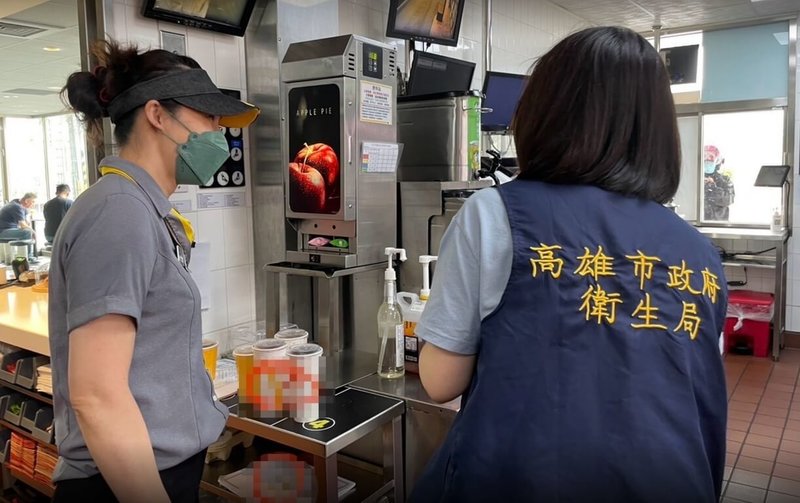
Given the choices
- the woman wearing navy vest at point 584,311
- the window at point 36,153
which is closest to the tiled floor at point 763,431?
the woman wearing navy vest at point 584,311

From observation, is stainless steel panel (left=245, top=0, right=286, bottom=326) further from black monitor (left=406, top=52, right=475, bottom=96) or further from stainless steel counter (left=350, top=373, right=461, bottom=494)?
black monitor (left=406, top=52, right=475, bottom=96)

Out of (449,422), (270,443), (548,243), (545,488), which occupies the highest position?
(548,243)

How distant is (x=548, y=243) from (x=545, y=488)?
13.4 inches

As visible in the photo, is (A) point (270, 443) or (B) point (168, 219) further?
(A) point (270, 443)

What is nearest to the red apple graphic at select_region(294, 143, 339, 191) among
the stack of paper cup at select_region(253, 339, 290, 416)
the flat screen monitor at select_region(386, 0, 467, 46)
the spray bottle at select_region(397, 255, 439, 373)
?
the spray bottle at select_region(397, 255, 439, 373)

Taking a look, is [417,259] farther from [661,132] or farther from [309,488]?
[661,132]

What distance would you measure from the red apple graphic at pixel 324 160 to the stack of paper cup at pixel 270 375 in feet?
2.09

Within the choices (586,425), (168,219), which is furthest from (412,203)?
(586,425)

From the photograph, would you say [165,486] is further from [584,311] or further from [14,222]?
[14,222]

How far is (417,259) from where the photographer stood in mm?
2324

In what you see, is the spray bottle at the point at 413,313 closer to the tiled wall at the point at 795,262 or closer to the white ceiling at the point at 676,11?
the white ceiling at the point at 676,11

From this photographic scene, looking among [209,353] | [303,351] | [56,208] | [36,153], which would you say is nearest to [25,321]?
[209,353]

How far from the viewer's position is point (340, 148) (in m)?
2.14

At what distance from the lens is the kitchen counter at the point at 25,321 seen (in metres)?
2.19
